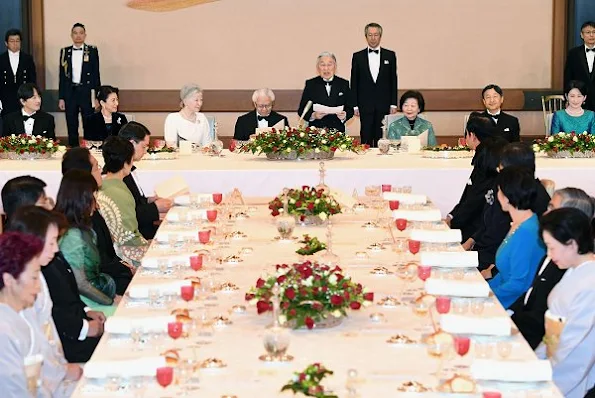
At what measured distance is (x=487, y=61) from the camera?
40.3ft

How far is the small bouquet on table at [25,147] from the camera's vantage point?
7.82 m

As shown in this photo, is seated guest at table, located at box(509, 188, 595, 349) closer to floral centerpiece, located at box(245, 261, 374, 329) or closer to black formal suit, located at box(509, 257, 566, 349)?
black formal suit, located at box(509, 257, 566, 349)

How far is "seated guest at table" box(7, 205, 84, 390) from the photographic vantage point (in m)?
3.82

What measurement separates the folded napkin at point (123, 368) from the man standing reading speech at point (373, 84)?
7522 mm

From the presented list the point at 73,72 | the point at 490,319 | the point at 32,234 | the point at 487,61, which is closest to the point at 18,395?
the point at 32,234

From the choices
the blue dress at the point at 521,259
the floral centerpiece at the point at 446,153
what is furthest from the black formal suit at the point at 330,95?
the blue dress at the point at 521,259

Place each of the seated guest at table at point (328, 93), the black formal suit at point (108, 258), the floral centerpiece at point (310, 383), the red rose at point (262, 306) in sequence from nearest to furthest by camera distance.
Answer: the floral centerpiece at point (310, 383), the red rose at point (262, 306), the black formal suit at point (108, 258), the seated guest at table at point (328, 93)

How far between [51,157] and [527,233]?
4.24 metres

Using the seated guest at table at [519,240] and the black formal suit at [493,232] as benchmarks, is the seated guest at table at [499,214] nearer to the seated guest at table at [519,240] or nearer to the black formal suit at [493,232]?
the black formal suit at [493,232]

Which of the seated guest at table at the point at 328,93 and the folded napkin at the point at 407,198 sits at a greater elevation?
the seated guest at table at the point at 328,93

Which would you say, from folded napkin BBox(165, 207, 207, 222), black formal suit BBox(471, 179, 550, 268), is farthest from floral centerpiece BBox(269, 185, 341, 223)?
black formal suit BBox(471, 179, 550, 268)

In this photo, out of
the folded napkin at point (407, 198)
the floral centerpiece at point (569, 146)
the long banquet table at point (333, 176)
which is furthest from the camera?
the floral centerpiece at point (569, 146)

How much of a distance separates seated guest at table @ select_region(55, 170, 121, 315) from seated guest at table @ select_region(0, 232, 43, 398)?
47.9 inches

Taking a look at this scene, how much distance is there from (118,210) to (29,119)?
3.64 m
